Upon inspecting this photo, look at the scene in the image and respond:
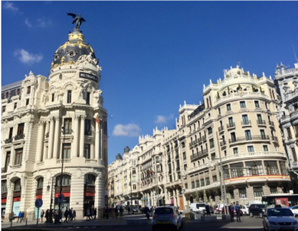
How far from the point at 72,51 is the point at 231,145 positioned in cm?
3412

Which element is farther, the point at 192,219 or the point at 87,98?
the point at 87,98

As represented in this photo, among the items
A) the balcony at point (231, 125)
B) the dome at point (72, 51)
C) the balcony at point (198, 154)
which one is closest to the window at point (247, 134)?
the balcony at point (231, 125)

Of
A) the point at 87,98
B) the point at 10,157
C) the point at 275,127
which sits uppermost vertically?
the point at 87,98

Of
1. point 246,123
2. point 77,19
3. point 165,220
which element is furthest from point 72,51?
point 165,220

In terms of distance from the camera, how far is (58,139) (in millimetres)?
43312

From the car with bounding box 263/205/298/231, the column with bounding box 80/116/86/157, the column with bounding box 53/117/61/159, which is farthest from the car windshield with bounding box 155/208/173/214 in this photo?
the column with bounding box 53/117/61/159

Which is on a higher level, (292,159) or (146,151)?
(146,151)

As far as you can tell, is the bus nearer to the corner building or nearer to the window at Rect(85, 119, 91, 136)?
the corner building

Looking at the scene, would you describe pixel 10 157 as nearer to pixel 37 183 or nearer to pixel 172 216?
pixel 37 183

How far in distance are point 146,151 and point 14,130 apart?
5058cm

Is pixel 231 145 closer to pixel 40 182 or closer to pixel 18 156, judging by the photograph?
pixel 40 182

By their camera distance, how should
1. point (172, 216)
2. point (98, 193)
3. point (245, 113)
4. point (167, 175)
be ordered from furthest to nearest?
point (167, 175)
point (245, 113)
point (98, 193)
point (172, 216)

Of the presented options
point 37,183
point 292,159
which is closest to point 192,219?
point 292,159

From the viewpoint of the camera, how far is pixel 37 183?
42375 mm
